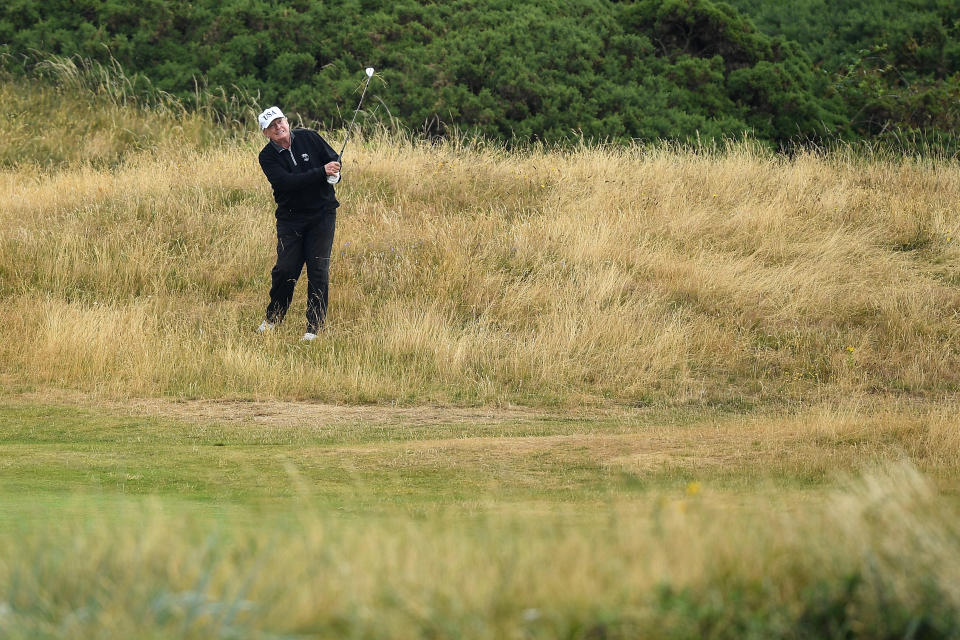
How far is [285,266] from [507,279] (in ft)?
11.4

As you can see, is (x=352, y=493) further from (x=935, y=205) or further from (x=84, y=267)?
(x=935, y=205)

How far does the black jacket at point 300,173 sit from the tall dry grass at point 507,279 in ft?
5.54

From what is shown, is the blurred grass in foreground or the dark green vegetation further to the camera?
the dark green vegetation

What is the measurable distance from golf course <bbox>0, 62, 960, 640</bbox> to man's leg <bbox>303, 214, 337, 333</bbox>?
1.48ft

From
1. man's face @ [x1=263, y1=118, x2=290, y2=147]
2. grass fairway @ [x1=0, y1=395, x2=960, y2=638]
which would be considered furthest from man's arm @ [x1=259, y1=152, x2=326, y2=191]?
grass fairway @ [x1=0, y1=395, x2=960, y2=638]

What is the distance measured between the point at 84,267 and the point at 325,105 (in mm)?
9336

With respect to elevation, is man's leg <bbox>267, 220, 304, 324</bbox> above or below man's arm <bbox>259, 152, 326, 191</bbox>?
below

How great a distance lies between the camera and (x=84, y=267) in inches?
673

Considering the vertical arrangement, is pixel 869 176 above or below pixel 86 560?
below

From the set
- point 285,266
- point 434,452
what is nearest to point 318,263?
point 285,266

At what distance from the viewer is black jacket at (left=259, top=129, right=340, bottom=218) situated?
13.6m

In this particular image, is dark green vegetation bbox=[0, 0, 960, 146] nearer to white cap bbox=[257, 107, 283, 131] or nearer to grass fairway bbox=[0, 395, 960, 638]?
white cap bbox=[257, 107, 283, 131]

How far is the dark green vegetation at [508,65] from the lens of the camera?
25.7 meters

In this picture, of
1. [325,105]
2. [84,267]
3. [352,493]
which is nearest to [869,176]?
[325,105]
